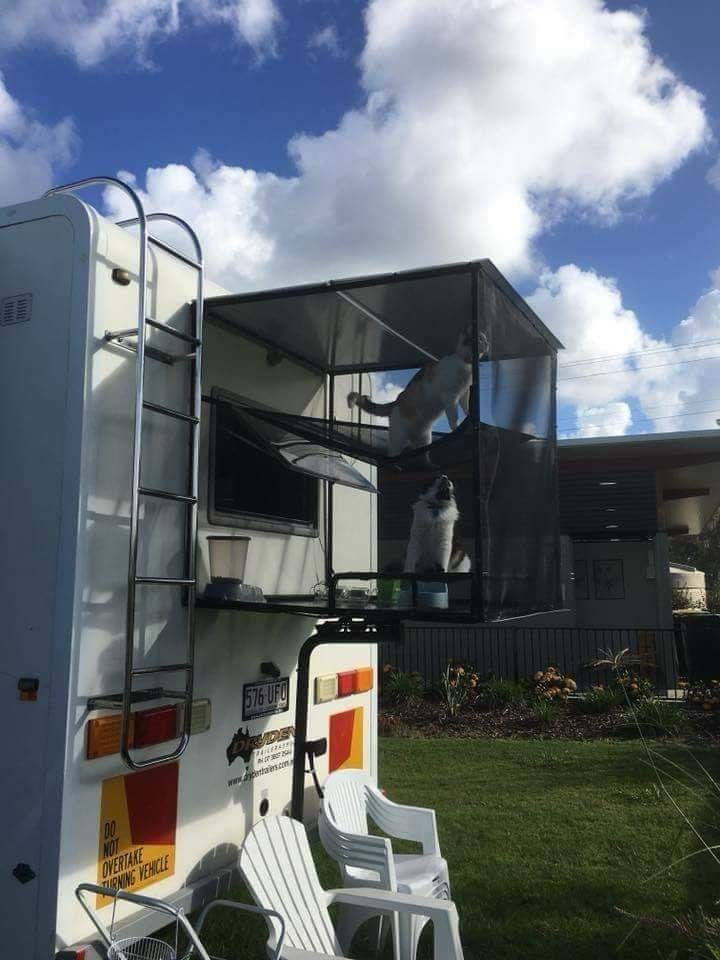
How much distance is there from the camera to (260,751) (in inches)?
163

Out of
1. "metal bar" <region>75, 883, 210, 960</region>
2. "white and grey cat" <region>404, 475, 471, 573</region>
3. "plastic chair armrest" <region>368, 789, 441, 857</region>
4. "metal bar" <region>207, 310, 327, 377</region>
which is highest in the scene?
"metal bar" <region>207, 310, 327, 377</region>

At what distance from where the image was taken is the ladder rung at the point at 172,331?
3.48 m

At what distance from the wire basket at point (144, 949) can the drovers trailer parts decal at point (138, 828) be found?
161 millimetres

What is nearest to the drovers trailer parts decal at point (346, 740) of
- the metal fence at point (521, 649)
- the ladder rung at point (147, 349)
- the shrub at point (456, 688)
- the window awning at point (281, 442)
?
the window awning at point (281, 442)

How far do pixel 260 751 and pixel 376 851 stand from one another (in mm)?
737

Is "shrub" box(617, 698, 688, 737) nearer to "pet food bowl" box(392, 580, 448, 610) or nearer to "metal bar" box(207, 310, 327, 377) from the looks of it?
"pet food bowl" box(392, 580, 448, 610)

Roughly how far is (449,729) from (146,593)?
736cm

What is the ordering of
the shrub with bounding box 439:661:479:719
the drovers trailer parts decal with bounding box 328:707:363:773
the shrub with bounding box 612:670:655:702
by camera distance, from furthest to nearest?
1. the shrub with bounding box 439:661:479:719
2. the shrub with bounding box 612:670:655:702
3. the drovers trailer parts decal with bounding box 328:707:363:773

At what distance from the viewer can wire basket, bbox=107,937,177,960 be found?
2986 millimetres

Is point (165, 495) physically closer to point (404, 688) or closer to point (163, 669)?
point (163, 669)

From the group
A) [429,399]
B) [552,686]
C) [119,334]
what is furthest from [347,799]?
[552,686]

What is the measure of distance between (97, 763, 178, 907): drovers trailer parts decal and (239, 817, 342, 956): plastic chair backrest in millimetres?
338

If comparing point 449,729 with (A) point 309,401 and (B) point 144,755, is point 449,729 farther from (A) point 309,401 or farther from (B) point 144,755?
(B) point 144,755

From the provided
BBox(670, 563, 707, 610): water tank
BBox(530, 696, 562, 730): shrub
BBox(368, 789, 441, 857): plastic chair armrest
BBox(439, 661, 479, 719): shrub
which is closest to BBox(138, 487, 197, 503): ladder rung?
BBox(368, 789, 441, 857): plastic chair armrest
